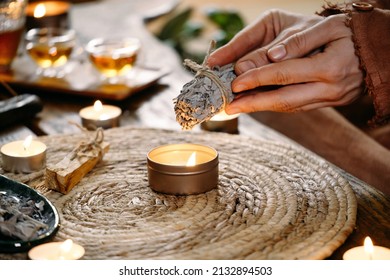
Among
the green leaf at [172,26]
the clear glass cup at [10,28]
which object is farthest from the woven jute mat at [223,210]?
the green leaf at [172,26]

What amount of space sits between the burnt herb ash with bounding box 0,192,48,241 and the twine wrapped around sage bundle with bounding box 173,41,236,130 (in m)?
0.28

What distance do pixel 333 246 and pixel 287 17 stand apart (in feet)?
1.79

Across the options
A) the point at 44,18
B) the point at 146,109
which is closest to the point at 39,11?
the point at 44,18

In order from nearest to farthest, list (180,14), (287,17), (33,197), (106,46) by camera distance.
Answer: (33,197)
(287,17)
(106,46)
(180,14)

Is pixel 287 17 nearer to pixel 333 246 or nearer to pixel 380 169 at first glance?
pixel 380 169

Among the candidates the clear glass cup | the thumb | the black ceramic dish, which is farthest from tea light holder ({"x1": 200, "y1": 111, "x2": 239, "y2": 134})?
the clear glass cup

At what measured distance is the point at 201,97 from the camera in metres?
1.05

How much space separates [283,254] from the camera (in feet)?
2.88

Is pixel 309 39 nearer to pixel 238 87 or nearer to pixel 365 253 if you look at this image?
pixel 238 87

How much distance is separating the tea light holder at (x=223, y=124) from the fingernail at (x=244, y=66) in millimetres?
285

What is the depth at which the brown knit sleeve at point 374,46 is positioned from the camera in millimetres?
1097

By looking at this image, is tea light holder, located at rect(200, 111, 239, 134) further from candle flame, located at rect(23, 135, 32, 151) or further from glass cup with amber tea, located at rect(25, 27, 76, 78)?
glass cup with amber tea, located at rect(25, 27, 76, 78)

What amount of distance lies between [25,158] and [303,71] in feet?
1.74
